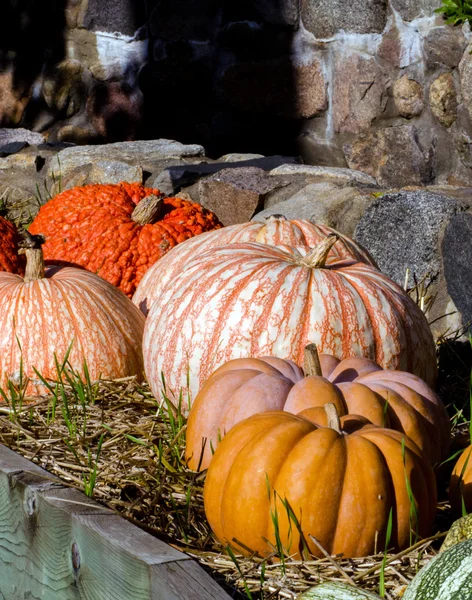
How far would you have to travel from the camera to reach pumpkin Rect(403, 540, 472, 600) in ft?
4.42

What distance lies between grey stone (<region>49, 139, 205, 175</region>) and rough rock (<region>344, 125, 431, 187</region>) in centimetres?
112

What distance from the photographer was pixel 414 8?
528 centimetres

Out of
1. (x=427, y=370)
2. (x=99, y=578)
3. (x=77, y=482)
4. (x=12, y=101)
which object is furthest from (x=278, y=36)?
(x=99, y=578)

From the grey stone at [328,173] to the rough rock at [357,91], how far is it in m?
0.79

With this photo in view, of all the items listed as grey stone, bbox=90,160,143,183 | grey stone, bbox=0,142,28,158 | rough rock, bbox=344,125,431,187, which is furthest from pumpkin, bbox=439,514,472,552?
grey stone, bbox=0,142,28,158

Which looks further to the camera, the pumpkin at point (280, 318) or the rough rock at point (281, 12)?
the rough rock at point (281, 12)

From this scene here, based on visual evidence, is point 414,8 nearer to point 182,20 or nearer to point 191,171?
point 191,171

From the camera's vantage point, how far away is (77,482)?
2295 mm

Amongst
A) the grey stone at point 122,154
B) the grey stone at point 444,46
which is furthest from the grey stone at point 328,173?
the grey stone at point 122,154

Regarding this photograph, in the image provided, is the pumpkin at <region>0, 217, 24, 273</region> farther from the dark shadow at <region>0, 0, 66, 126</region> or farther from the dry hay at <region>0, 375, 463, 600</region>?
the dark shadow at <region>0, 0, 66, 126</region>

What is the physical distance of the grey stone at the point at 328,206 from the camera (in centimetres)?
420

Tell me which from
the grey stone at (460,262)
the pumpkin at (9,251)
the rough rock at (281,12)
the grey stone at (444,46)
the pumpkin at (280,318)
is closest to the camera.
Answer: the pumpkin at (280,318)

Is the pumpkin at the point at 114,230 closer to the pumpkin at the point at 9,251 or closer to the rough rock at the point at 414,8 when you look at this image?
the pumpkin at the point at 9,251

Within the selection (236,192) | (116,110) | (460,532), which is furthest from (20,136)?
(460,532)
